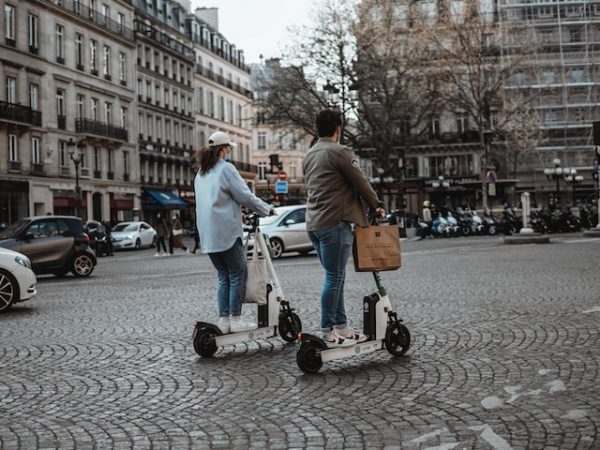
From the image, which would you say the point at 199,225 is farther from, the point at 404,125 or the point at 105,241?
the point at 404,125

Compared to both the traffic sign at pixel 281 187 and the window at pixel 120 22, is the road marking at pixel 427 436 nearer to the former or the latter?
the traffic sign at pixel 281 187

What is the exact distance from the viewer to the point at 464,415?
4867 millimetres

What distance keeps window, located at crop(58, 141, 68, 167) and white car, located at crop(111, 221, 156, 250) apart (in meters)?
9.02

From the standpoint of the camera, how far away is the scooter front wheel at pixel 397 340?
6699 millimetres

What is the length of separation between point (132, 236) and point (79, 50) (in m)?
17.4

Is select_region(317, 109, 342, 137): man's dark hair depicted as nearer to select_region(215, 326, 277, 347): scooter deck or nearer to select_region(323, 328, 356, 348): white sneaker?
select_region(323, 328, 356, 348): white sneaker

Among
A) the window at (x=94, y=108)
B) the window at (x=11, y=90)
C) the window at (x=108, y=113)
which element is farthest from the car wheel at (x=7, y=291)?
the window at (x=108, y=113)

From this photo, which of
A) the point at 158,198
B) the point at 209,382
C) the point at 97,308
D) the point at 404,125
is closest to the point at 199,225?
the point at 209,382

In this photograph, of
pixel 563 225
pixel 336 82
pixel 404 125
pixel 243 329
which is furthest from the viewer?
pixel 404 125

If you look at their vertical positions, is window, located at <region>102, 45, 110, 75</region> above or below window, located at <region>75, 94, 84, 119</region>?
above

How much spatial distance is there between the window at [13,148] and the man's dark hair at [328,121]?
4093 centimetres

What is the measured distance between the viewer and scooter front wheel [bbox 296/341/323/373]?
620cm

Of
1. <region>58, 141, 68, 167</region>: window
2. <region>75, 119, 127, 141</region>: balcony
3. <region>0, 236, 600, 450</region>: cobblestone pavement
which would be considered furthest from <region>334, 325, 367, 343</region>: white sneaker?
<region>75, 119, 127, 141</region>: balcony

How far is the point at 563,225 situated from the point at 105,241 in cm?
2111
